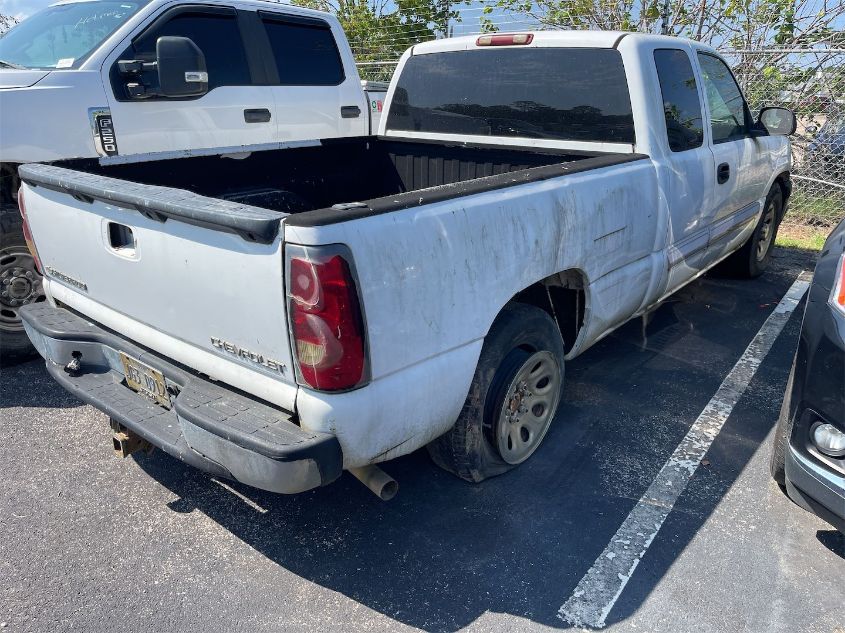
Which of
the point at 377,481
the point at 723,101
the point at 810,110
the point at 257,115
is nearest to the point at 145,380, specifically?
the point at 377,481

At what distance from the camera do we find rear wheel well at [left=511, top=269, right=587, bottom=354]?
3.17 metres

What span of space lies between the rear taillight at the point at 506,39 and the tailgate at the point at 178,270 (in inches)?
99.3

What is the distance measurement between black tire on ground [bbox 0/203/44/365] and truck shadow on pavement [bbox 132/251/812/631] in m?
1.62

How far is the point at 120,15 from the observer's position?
4617 millimetres

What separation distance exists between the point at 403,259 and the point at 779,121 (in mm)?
4286

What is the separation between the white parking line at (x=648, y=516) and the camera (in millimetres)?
2436

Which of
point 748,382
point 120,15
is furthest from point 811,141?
point 120,15

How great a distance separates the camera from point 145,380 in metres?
2.62

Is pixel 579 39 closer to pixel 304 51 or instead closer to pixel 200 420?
pixel 304 51

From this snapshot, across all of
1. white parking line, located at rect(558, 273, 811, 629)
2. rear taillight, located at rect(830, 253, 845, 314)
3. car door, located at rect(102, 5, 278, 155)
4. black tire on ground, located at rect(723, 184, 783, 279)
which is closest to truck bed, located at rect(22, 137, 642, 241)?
car door, located at rect(102, 5, 278, 155)

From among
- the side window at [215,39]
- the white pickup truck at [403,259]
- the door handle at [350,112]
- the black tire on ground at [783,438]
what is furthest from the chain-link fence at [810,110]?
the black tire on ground at [783,438]

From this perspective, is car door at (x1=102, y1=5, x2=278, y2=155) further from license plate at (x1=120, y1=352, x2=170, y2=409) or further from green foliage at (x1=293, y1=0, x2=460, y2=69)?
green foliage at (x1=293, y1=0, x2=460, y2=69)

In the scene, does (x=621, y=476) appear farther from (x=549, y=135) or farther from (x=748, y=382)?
(x=549, y=135)

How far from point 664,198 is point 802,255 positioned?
4.55m
